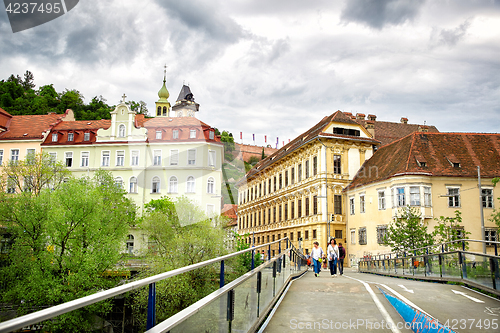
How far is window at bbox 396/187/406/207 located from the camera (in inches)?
1476

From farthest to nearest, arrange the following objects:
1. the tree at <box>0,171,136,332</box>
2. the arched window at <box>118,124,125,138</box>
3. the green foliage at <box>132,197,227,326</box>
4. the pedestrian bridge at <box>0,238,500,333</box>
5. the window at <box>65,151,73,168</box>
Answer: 1. the window at <box>65,151,73,168</box>
2. the arched window at <box>118,124,125,138</box>
3. the green foliage at <box>132,197,227,326</box>
4. the tree at <box>0,171,136,332</box>
5. the pedestrian bridge at <box>0,238,500,333</box>

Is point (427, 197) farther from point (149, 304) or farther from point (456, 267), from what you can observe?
point (149, 304)

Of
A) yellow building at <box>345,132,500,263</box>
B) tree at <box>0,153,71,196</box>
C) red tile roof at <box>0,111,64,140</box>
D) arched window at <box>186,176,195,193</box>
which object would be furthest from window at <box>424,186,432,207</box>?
red tile roof at <box>0,111,64,140</box>

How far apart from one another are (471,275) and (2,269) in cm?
3367

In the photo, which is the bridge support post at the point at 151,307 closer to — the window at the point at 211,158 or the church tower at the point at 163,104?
the window at the point at 211,158

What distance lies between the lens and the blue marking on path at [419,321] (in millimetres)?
6074

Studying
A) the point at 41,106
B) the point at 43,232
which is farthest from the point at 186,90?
the point at 43,232

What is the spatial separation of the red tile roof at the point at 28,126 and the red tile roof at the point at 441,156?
42886 mm

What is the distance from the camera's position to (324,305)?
9.62 metres

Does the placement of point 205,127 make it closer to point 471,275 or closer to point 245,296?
point 471,275

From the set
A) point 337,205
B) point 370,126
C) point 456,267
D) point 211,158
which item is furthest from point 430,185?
point 211,158

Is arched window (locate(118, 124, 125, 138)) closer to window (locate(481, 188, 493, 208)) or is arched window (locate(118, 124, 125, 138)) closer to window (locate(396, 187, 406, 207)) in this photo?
window (locate(396, 187, 406, 207))

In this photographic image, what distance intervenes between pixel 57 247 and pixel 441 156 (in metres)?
34.6

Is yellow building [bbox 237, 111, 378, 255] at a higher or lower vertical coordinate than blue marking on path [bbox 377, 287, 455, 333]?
higher
